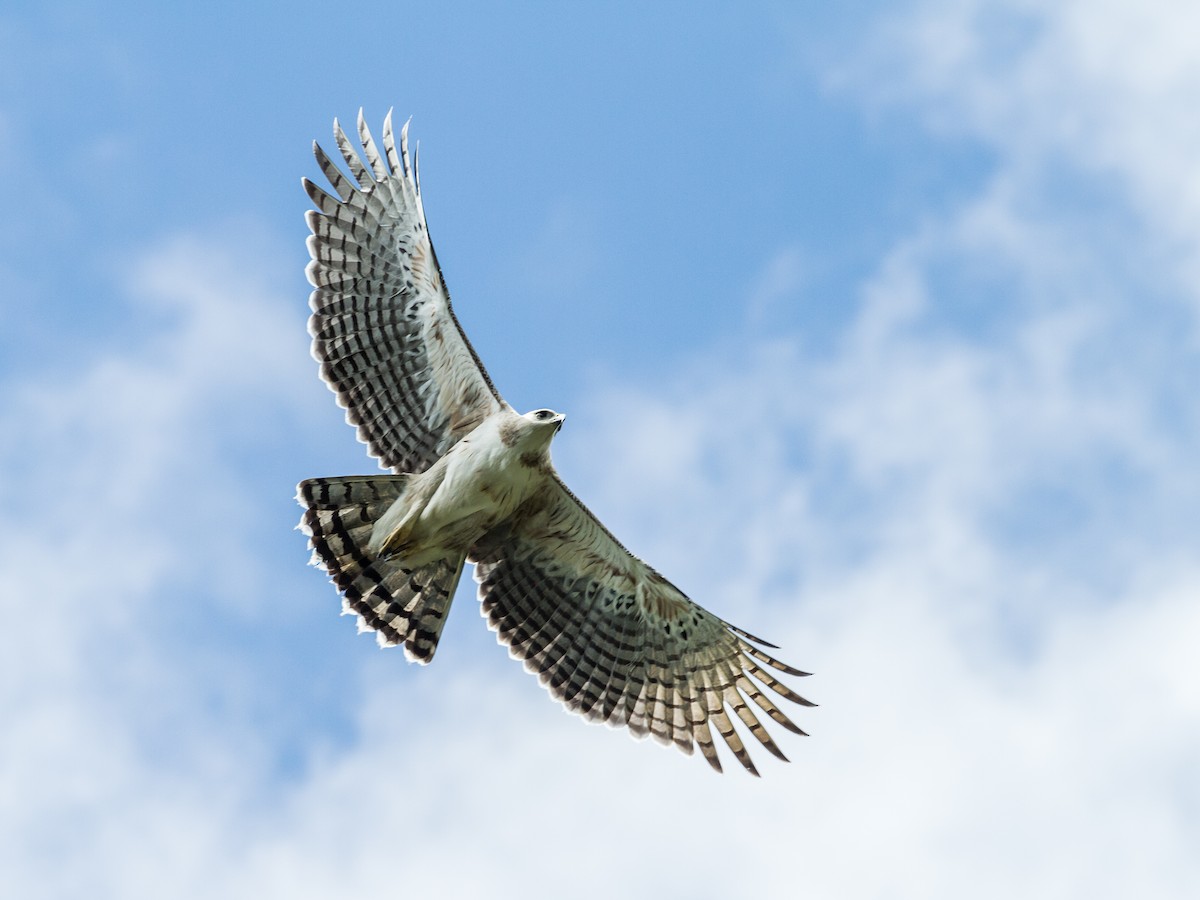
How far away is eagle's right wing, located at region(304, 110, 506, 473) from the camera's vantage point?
14516 millimetres

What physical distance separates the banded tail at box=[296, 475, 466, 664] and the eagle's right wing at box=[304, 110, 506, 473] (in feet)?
1.47

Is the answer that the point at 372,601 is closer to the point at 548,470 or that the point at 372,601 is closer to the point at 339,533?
the point at 339,533

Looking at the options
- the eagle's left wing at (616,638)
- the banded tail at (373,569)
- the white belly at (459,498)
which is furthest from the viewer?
the eagle's left wing at (616,638)

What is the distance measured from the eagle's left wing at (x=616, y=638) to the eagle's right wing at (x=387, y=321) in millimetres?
1217

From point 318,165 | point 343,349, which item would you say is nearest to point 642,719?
point 343,349

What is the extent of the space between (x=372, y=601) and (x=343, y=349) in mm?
2155

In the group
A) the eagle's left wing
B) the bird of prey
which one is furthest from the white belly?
the eagle's left wing

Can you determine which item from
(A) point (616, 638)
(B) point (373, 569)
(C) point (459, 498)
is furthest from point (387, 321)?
(A) point (616, 638)

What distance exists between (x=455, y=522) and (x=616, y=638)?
1.92 meters

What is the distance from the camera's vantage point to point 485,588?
15250 millimetres

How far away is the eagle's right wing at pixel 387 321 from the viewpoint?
14516 millimetres

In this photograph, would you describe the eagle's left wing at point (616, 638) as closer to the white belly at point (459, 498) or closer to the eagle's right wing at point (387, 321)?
the white belly at point (459, 498)

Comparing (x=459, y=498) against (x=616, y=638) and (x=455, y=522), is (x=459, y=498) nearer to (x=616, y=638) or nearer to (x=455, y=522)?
(x=455, y=522)

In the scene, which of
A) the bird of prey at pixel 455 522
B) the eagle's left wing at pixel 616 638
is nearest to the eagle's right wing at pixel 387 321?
the bird of prey at pixel 455 522
